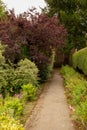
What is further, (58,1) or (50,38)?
(58,1)

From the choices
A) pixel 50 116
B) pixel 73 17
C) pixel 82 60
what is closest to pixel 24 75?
pixel 50 116

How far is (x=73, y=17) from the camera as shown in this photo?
1406 inches

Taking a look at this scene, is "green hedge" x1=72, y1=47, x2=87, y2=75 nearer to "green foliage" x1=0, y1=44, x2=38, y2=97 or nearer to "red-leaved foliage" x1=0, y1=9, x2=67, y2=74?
"red-leaved foliage" x1=0, y1=9, x2=67, y2=74

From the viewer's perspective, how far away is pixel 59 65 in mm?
39219

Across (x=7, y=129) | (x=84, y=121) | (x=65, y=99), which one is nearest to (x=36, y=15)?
(x=65, y=99)

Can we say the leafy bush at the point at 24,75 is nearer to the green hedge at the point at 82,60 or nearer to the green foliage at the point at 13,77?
the green foliage at the point at 13,77

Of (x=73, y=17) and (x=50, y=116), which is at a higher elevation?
(x=73, y=17)

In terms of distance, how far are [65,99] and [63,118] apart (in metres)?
4.05

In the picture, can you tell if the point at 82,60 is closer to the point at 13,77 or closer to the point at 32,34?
the point at 32,34

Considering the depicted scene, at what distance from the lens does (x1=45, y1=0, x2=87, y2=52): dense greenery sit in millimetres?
36062

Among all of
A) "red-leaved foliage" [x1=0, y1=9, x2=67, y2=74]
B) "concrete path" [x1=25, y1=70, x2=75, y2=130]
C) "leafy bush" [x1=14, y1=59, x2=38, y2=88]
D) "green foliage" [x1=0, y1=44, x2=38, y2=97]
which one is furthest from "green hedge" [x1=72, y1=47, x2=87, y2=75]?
"concrete path" [x1=25, y1=70, x2=75, y2=130]

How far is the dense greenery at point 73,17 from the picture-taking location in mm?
36062

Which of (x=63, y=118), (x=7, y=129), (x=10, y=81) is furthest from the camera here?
(x=10, y=81)

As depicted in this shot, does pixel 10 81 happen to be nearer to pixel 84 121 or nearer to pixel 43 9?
pixel 84 121
